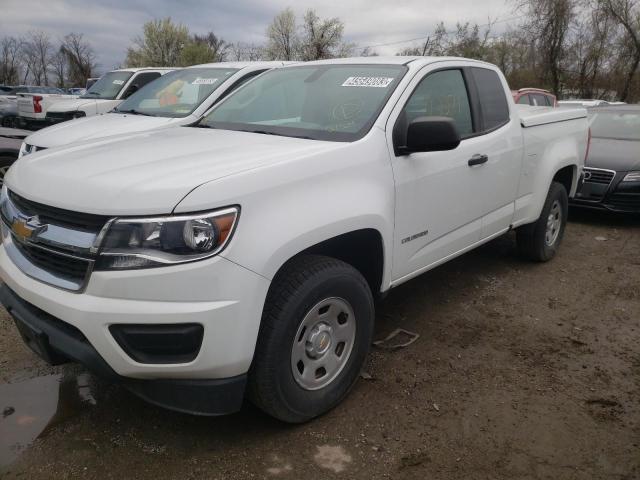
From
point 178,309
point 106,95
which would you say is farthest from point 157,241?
point 106,95

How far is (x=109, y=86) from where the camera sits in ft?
32.0

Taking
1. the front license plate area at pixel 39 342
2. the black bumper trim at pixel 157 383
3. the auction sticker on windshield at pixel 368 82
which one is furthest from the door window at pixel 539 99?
the front license plate area at pixel 39 342

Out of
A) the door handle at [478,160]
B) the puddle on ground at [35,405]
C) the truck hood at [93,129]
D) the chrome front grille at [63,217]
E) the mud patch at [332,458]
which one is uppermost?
the truck hood at [93,129]

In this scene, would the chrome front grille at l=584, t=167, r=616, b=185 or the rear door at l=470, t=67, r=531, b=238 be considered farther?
the chrome front grille at l=584, t=167, r=616, b=185

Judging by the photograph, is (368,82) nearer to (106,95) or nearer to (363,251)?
(363,251)

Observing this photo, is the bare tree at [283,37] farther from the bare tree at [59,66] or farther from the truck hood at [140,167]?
the truck hood at [140,167]

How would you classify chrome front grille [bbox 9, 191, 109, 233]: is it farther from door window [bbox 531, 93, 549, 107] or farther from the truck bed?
door window [bbox 531, 93, 549, 107]

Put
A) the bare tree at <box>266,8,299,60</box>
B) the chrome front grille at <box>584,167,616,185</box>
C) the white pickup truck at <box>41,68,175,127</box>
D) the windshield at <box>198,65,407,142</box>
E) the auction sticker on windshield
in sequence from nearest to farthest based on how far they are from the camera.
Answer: the windshield at <box>198,65,407,142</box> < the auction sticker on windshield < the chrome front grille at <box>584,167,616,185</box> < the white pickup truck at <box>41,68,175,127</box> < the bare tree at <box>266,8,299,60</box>

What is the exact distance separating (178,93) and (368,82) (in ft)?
12.7

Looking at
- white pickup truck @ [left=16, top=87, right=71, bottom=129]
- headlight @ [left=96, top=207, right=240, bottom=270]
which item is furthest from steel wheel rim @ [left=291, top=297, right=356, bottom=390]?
white pickup truck @ [left=16, top=87, right=71, bottom=129]

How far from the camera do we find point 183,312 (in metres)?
2.07

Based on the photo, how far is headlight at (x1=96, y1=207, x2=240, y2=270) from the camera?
2.08 meters

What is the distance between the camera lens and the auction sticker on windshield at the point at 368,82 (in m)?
3.25

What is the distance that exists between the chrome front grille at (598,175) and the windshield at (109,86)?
7.53 meters
